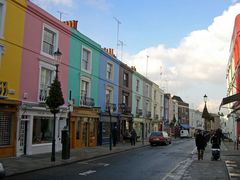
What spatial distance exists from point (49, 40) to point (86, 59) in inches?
257

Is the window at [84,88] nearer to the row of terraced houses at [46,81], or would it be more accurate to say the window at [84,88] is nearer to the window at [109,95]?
the row of terraced houses at [46,81]

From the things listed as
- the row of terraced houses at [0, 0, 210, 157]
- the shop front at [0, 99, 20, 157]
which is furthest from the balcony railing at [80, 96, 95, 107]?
the shop front at [0, 99, 20, 157]

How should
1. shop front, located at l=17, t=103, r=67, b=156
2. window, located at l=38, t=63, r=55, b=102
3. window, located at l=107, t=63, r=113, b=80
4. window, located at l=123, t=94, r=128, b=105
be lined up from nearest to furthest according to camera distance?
shop front, located at l=17, t=103, r=67, b=156
window, located at l=38, t=63, r=55, b=102
window, located at l=107, t=63, r=113, b=80
window, located at l=123, t=94, r=128, b=105

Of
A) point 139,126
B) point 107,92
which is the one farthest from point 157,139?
point 139,126

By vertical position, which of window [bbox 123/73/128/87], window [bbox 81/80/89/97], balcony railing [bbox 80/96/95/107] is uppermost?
window [bbox 123/73/128/87]

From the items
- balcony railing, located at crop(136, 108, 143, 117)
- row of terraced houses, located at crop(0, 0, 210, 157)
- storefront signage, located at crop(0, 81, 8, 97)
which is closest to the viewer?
storefront signage, located at crop(0, 81, 8, 97)

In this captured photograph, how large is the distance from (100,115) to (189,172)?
18595mm

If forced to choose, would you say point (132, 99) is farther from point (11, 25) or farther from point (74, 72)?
point (11, 25)

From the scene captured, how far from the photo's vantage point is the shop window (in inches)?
770

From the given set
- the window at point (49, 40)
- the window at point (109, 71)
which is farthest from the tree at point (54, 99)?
the window at point (109, 71)

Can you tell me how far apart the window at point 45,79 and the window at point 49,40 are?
1.00 metres

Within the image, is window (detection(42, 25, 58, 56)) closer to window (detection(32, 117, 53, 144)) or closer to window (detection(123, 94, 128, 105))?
window (detection(32, 117, 53, 144))

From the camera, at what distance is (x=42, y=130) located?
2380 cm

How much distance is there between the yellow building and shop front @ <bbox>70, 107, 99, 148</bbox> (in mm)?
7514
